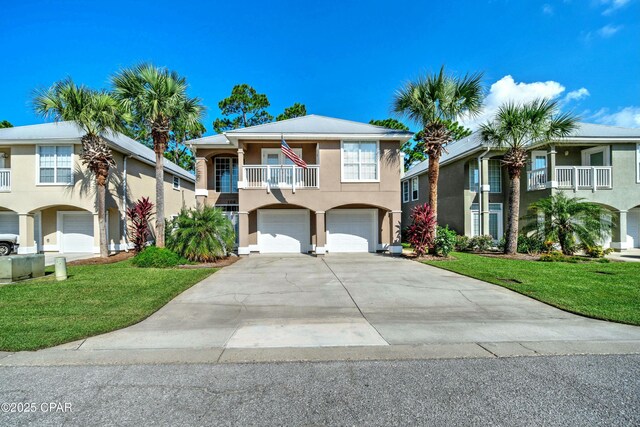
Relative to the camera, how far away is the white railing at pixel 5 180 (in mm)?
15711

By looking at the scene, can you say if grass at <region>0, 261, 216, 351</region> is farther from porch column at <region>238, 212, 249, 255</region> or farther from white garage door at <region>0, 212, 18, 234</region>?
white garage door at <region>0, 212, 18, 234</region>

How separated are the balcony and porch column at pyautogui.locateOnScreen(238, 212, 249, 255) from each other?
16446mm

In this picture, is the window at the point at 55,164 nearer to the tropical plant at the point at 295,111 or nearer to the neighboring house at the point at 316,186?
the neighboring house at the point at 316,186

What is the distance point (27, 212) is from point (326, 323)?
61.1ft

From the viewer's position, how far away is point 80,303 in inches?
265

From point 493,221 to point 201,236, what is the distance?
16.8 meters

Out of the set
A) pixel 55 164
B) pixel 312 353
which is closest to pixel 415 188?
pixel 312 353

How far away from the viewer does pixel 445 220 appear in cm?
2106

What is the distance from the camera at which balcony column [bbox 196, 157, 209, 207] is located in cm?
1688

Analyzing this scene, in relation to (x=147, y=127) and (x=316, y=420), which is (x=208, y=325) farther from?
(x=147, y=127)

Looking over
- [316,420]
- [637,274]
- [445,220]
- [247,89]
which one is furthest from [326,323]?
[247,89]

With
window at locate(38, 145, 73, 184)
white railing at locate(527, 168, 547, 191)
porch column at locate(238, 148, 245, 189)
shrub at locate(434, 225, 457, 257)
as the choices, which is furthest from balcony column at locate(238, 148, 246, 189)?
white railing at locate(527, 168, 547, 191)

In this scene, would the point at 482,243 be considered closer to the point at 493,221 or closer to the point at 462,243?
the point at 462,243

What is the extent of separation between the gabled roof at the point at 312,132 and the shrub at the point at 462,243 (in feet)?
22.1
